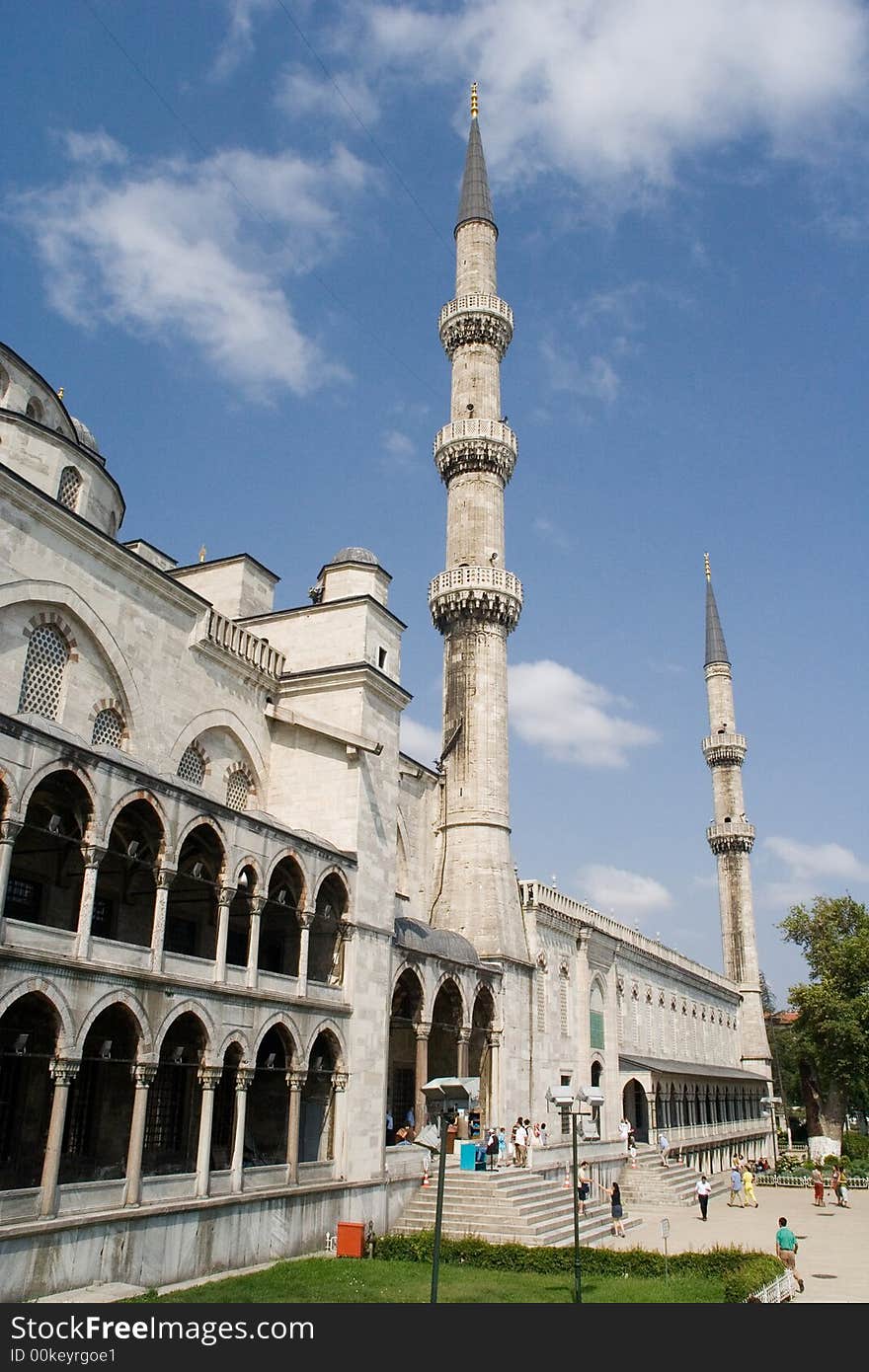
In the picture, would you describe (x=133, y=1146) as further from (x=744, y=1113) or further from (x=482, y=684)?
(x=744, y=1113)

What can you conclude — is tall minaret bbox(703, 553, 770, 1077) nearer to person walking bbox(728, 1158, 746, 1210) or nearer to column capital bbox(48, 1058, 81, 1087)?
person walking bbox(728, 1158, 746, 1210)

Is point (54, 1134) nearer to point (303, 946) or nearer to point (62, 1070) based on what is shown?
point (62, 1070)

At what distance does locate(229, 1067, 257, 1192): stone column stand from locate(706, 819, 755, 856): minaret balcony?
4900 cm

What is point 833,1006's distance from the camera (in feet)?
168

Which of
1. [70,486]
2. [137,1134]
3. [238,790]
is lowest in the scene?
[137,1134]

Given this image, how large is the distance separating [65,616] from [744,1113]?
5339cm

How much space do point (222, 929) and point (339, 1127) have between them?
6135mm

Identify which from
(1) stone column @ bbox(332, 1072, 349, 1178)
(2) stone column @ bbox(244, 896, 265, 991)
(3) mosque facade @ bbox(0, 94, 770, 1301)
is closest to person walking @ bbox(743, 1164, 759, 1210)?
(3) mosque facade @ bbox(0, 94, 770, 1301)

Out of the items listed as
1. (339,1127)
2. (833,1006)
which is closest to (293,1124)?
(339,1127)

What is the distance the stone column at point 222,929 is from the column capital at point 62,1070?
3.97m

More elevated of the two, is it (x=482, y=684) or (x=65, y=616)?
(x=482, y=684)

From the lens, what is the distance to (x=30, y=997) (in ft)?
56.1

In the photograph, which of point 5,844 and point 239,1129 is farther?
point 239,1129
